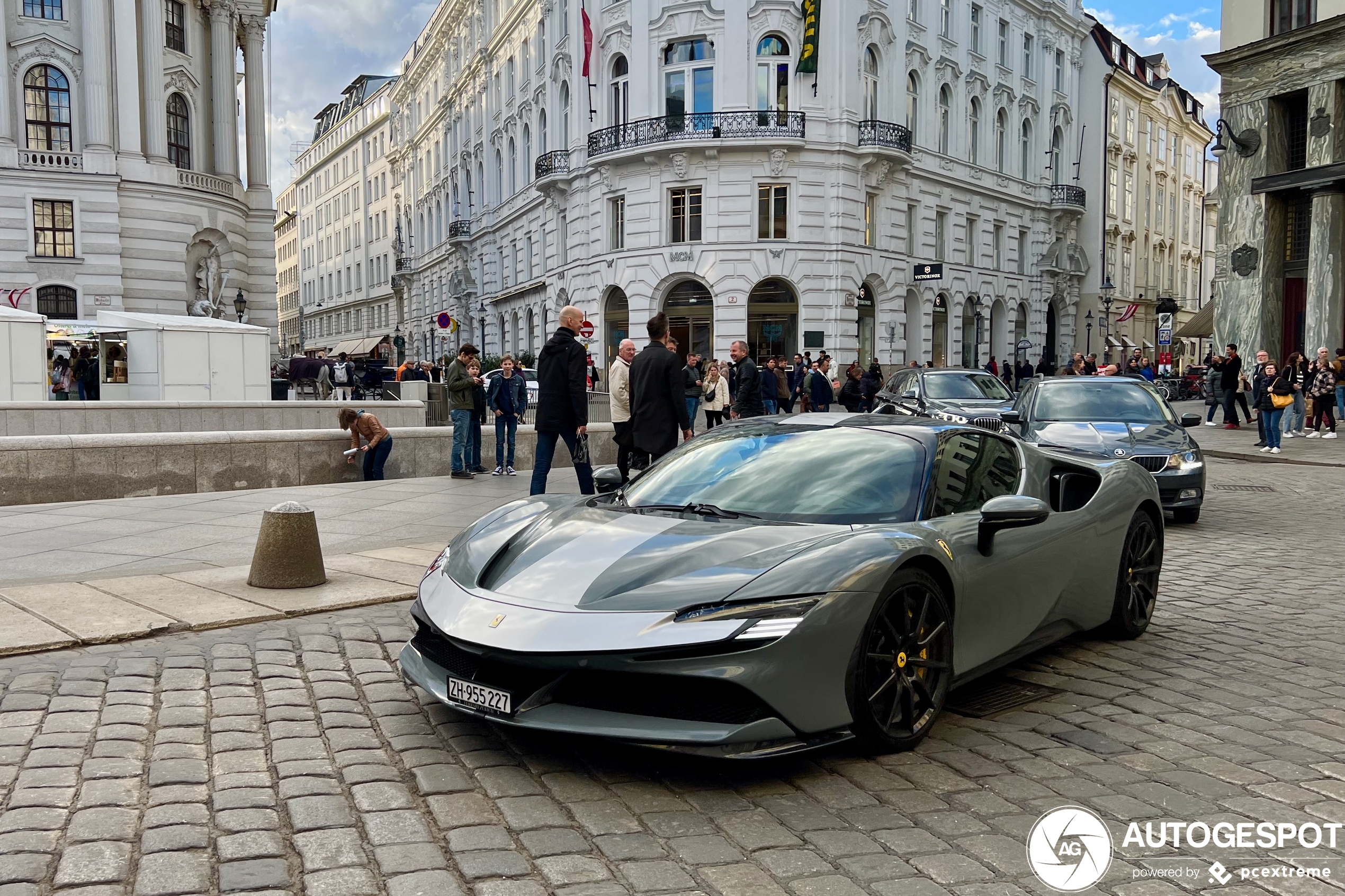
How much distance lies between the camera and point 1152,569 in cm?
640

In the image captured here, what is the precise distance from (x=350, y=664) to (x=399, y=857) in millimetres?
2306

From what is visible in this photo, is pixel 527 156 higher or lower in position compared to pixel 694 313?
higher

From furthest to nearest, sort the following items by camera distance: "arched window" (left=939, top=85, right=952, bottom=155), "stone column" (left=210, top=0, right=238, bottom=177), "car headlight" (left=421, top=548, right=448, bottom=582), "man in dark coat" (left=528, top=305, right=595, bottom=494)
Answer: "stone column" (left=210, top=0, right=238, bottom=177) → "arched window" (left=939, top=85, right=952, bottom=155) → "man in dark coat" (left=528, top=305, right=595, bottom=494) → "car headlight" (left=421, top=548, right=448, bottom=582)

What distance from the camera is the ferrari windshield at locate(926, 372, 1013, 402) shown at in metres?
17.9

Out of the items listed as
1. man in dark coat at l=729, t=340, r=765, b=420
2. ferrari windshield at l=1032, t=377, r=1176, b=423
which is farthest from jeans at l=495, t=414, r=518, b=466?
ferrari windshield at l=1032, t=377, r=1176, b=423

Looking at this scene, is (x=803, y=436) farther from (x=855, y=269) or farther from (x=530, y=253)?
(x=530, y=253)

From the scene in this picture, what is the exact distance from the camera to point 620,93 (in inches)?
1576

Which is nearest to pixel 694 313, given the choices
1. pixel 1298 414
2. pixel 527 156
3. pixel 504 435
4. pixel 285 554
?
pixel 527 156

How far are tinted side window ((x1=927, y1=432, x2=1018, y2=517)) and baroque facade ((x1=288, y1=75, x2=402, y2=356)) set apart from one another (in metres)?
77.8

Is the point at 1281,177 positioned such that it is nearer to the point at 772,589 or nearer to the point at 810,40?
the point at 810,40

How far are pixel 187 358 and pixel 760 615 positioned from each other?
73.3 feet

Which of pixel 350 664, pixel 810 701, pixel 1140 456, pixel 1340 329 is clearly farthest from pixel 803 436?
pixel 1340 329

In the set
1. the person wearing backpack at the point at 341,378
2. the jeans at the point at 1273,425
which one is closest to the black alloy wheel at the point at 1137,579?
the jeans at the point at 1273,425

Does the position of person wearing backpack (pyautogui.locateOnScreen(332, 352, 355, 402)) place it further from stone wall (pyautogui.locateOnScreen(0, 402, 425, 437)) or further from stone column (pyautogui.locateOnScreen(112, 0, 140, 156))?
stone column (pyautogui.locateOnScreen(112, 0, 140, 156))
